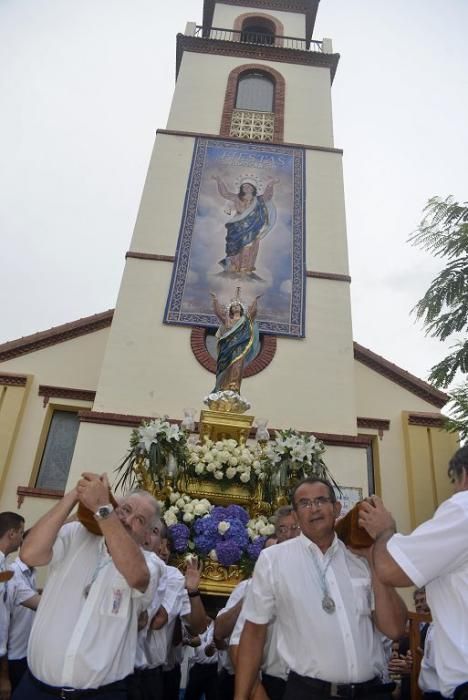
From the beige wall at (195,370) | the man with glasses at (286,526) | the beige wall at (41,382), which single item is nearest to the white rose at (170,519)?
the man with glasses at (286,526)

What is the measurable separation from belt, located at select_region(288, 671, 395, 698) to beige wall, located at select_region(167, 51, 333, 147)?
477 inches

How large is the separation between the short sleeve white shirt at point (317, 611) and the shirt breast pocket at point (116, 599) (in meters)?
0.60

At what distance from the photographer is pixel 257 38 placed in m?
15.6

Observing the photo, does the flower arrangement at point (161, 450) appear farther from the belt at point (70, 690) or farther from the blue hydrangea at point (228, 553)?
the belt at point (70, 690)

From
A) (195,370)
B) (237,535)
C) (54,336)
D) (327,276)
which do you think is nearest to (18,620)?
(237,535)

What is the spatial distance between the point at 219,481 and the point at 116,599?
265 cm

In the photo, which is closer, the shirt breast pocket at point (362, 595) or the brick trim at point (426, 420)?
the shirt breast pocket at point (362, 595)

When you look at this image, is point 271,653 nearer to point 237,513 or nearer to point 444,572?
point 444,572

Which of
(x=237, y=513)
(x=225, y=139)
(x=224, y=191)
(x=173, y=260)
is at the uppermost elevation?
(x=225, y=139)

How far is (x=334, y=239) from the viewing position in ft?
A: 35.9

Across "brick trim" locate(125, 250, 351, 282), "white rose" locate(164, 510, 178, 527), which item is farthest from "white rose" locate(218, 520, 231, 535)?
"brick trim" locate(125, 250, 351, 282)

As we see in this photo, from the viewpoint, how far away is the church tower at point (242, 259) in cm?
877

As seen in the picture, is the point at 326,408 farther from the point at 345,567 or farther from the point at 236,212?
the point at 345,567

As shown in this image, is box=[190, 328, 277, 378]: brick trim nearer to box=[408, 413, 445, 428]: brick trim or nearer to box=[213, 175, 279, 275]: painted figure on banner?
box=[213, 175, 279, 275]: painted figure on banner
